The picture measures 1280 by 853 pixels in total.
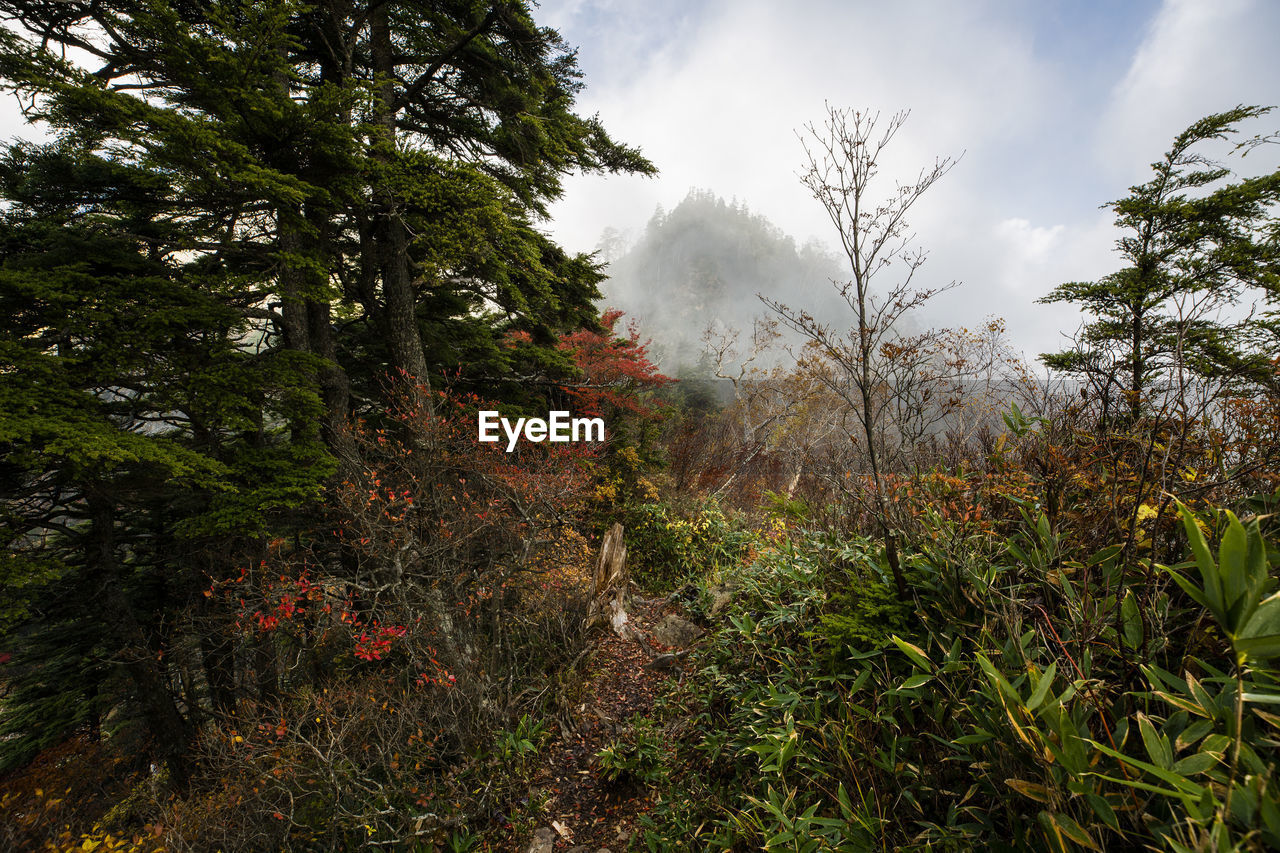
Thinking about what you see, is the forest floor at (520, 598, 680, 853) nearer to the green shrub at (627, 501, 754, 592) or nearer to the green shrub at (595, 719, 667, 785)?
the green shrub at (595, 719, 667, 785)

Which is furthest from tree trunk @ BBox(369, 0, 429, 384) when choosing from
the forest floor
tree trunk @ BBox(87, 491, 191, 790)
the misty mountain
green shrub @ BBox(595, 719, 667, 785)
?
the misty mountain

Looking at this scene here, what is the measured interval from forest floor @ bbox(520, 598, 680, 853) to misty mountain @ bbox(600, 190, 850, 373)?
51.4 metres

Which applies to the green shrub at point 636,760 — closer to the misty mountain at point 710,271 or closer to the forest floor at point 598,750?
the forest floor at point 598,750

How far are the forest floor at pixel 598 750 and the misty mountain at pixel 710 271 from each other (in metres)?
51.4

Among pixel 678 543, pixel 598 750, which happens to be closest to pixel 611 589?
pixel 678 543

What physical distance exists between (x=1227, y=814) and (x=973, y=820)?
1.15 m

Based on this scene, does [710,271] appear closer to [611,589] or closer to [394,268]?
[394,268]

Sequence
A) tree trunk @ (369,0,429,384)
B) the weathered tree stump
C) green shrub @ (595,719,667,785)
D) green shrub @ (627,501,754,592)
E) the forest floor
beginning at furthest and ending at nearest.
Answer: green shrub @ (627,501,754,592) → tree trunk @ (369,0,429,384) → the weathered tree stump → green shrub @ (595,719,667,785) → the forest floor

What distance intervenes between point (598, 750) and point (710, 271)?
66.2 metres

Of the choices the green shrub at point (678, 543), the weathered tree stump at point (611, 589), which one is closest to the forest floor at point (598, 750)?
the weathered tree stump at point (611, 589)

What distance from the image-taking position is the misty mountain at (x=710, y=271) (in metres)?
→ 59.7

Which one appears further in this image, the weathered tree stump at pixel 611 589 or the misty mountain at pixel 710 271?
the misty mountain at pixel 710 271

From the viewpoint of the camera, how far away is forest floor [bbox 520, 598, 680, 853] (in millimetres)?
3260

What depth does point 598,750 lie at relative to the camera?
3.89m
